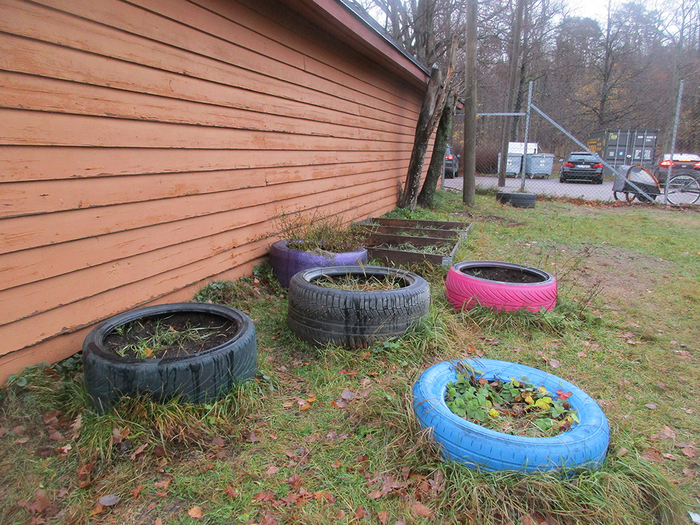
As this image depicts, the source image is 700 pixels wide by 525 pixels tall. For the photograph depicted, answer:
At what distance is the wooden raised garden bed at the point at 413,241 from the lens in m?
5.21

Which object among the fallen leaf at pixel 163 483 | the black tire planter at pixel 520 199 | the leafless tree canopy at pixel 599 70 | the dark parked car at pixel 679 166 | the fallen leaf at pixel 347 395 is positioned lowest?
the fallen leaf at pixel 163 483

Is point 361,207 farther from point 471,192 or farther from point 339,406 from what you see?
point 339,406

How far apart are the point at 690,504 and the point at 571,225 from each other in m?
8.08

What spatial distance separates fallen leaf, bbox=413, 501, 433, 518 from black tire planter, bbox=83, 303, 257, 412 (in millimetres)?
1180

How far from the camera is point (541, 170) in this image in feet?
69.6

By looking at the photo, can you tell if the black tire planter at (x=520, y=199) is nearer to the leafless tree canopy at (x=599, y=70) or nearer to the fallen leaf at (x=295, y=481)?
the fallen leaf at (x=295, y=481)

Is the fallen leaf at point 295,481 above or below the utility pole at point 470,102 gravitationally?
below

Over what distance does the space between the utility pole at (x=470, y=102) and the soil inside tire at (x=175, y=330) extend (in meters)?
8.96

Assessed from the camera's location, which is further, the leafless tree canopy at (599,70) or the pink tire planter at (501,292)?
the leafless tree canopy at (599,70)

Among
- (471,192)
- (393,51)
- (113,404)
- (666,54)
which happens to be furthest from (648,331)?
(666,54)

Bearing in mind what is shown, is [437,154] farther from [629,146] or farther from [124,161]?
[629,146]

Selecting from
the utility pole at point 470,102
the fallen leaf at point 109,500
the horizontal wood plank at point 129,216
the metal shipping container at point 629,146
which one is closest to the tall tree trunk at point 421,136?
the utility pole at point 470,102

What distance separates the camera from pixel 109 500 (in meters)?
1.84

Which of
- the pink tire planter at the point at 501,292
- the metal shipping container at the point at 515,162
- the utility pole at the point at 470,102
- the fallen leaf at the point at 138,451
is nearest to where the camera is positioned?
the fallen leaf at the point at 138,451
